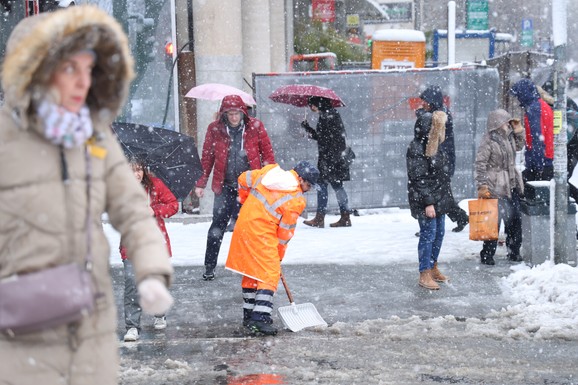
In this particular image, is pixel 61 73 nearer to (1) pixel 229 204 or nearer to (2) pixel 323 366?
(2) pixel 323 366

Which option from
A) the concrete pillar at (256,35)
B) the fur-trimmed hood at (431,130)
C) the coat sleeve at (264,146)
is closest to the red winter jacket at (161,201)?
the coat sleeve at (264,146)

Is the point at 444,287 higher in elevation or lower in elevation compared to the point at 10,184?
lower

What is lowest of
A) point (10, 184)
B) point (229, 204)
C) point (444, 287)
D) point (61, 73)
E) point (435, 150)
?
point (444, 287)

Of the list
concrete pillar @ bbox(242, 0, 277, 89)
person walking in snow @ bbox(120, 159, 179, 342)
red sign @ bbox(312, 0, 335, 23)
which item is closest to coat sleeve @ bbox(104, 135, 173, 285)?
person walking in snow @ bbox(120, 159, 179, 342)

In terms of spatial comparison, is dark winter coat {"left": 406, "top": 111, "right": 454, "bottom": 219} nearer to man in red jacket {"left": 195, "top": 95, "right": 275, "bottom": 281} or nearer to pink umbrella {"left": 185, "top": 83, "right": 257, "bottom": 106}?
man in red jacket {"left": 195, "top": 95, "right": 275, "bottom": 281}

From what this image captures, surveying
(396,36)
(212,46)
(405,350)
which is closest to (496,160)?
(405,350)

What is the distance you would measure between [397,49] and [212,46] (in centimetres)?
531

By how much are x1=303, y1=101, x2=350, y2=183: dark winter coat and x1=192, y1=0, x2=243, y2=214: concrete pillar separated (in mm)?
1773

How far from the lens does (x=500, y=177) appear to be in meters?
9.79

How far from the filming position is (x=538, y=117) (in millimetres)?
9969

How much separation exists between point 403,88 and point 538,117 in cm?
338

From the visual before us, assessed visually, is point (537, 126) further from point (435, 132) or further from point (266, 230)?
point (266, 230)

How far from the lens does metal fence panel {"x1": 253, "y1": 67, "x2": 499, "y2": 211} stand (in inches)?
507


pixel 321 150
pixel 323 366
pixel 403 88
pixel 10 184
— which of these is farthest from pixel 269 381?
pixel 403 88
